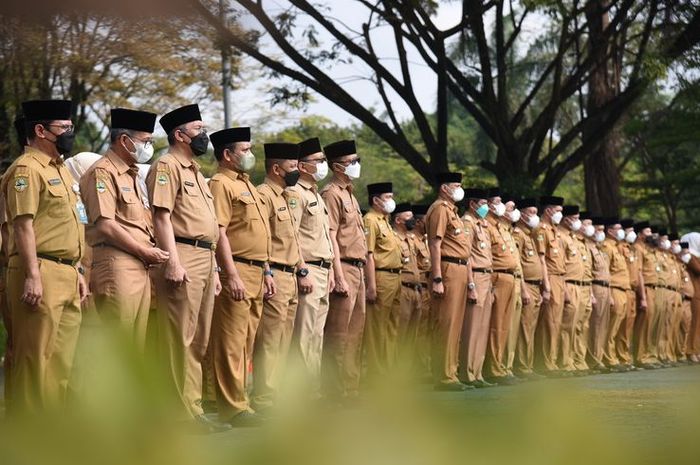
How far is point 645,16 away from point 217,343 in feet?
47.3

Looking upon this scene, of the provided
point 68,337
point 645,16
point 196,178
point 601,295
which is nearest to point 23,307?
point 68,337

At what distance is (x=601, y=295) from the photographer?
15.9 m

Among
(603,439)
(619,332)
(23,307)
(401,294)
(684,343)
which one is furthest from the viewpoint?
(684,343)

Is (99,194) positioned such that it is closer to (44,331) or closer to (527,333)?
(44,331)

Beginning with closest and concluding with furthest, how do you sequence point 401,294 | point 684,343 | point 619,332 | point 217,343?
1. point 217,343
2. point 401,294
3. point 619,332
4. point 684,343

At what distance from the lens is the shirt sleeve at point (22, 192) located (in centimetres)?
599

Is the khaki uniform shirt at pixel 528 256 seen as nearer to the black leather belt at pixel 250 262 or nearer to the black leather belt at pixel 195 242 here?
the black leather belt at pixel 250 262

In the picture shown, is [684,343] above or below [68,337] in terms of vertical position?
below

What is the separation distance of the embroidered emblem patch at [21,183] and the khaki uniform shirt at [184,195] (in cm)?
83

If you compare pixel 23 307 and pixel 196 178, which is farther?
pixel 196 178

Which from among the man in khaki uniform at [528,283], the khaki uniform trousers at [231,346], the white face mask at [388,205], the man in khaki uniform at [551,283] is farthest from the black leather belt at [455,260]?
the khaki uniform trousers at [231,346]

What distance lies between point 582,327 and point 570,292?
60 cm

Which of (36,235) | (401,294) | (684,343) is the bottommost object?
(684,343)

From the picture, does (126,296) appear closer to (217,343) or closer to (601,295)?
(217,343)
